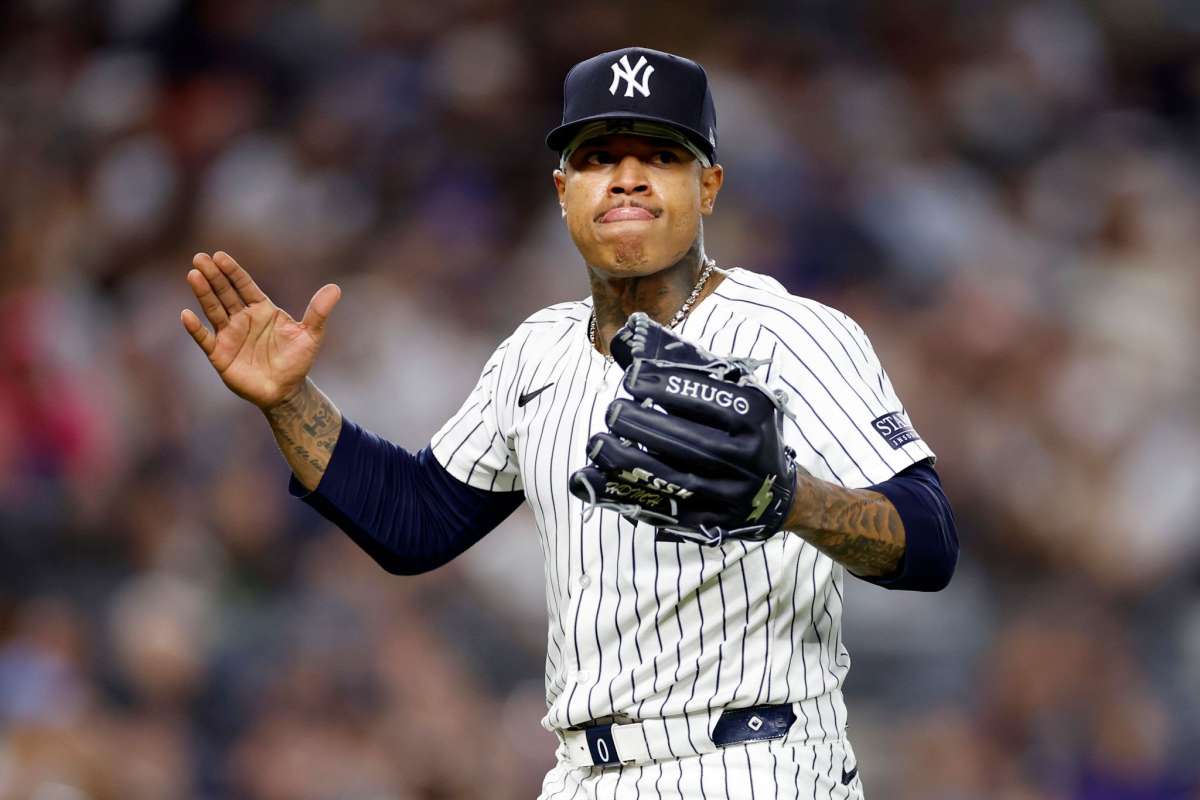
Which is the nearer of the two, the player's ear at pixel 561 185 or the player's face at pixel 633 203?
the player's face at pixel 633 203

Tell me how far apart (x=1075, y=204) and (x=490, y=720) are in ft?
10.8

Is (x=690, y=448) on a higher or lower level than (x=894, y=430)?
lower

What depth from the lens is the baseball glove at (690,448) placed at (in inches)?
79.0

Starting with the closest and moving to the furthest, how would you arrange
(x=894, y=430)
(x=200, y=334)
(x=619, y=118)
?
(x=894, y=430)
(x=619, y=118)
(x=200, y=334)

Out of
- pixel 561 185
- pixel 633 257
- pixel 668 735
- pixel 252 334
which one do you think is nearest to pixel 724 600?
pixel 668 735

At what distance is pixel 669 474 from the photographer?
79.4 inches

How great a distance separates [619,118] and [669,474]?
0.73 metres

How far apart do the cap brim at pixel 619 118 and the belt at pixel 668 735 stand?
90cm

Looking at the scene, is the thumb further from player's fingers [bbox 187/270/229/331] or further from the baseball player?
player's fingers [bbox 187/270/229/331]

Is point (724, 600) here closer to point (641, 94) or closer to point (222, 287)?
point (641, 94)

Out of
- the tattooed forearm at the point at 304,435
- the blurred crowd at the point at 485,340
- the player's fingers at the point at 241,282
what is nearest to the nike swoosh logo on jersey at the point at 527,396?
the tattooed forearm at the point at 304,435

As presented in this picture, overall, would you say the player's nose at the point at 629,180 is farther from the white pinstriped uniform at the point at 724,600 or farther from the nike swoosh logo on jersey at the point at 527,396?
the nike swoosh logo on jersey at the point at 527,396

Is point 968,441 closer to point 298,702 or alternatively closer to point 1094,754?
point 1094,754

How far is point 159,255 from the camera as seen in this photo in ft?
22.5
